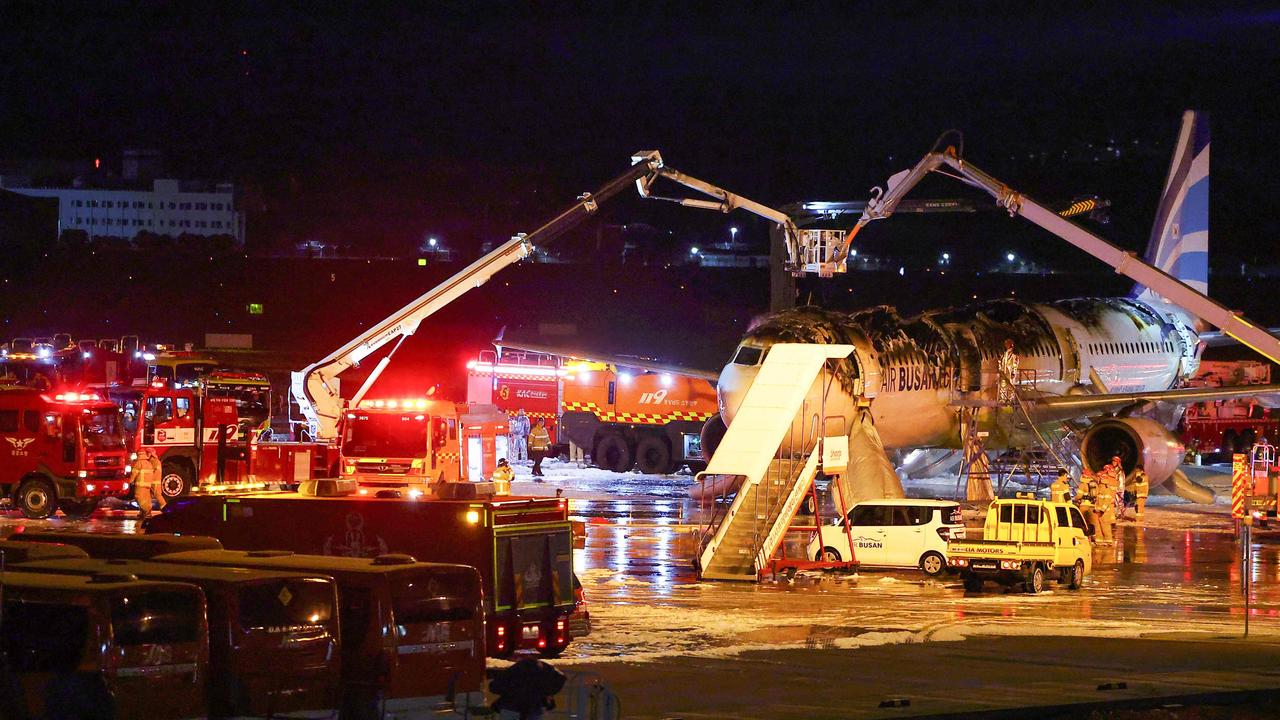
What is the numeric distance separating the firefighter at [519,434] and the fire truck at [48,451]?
1641 centimetres

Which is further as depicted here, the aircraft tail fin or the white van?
the aircraft tail fin

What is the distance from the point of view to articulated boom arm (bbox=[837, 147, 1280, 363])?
32688 millimetres

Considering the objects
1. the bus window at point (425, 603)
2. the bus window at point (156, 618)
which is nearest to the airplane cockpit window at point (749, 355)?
the bus window at point (425, 603)

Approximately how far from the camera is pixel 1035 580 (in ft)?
76.9

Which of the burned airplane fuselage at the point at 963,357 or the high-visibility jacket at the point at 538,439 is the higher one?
the burned airplane fuselage at the point at 963,357

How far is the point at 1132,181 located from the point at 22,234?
106 meters

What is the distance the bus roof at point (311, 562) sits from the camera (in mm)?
13156

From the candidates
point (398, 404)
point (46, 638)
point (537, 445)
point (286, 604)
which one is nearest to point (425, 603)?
point (286, 604)

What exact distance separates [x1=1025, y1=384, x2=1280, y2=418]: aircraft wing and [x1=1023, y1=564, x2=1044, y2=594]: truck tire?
1333 cm

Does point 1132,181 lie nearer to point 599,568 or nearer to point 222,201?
point 222,201

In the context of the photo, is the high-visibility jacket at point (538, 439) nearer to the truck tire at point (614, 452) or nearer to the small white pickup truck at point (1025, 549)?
the truck tire at point (614, 452)

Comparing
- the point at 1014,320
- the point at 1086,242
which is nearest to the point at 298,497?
the point at 1086,242

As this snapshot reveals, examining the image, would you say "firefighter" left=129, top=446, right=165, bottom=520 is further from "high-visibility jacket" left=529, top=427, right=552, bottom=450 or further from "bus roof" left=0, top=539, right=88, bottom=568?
"bus roof" left=0, top=539, right=88, bottom=568

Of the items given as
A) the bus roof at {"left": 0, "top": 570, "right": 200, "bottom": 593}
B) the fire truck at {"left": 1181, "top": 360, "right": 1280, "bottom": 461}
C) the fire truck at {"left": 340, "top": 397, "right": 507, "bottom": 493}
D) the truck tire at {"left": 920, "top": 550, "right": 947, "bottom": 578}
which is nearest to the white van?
the truck tire at {"left": 920, "top": 550, "right": 947, "bottom": 578}
